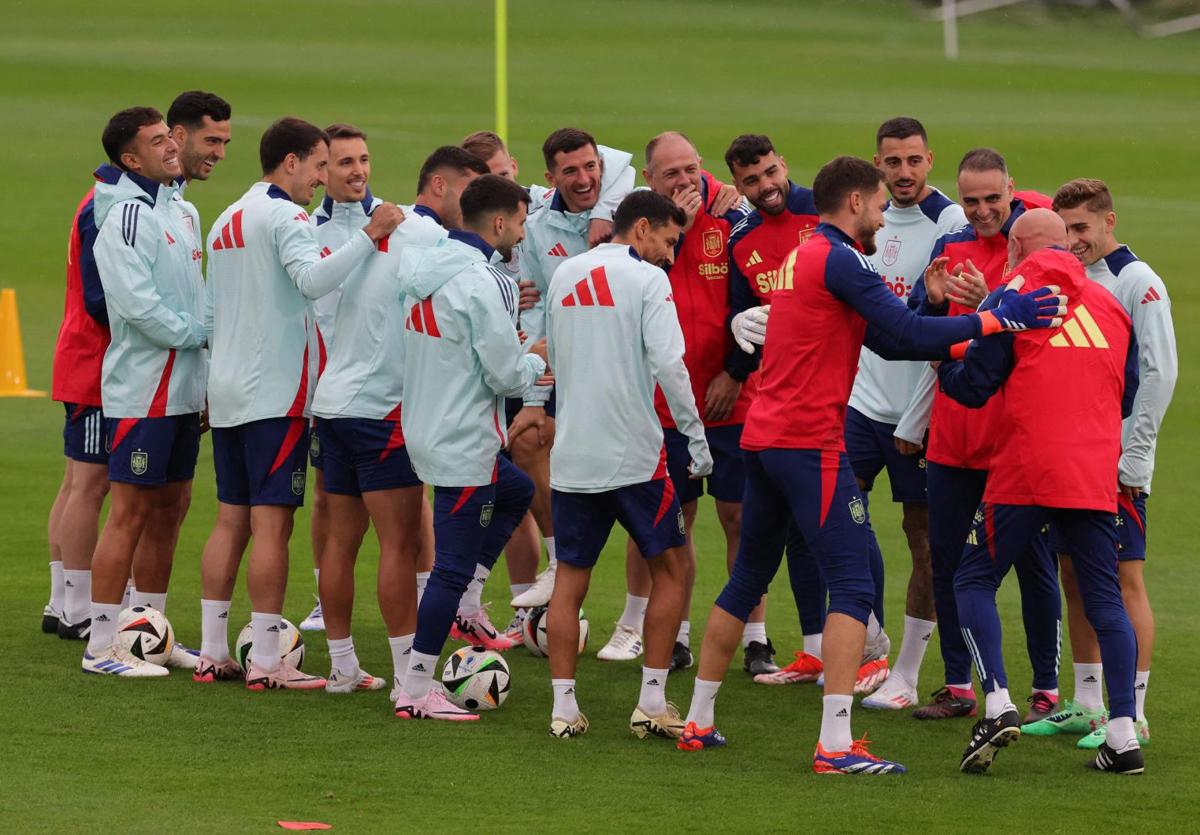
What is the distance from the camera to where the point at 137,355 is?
8.52m

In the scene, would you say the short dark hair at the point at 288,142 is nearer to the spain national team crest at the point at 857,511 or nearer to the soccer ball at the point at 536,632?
the soccer ball at the point at 536,632

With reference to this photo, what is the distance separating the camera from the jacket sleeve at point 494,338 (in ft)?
25.1

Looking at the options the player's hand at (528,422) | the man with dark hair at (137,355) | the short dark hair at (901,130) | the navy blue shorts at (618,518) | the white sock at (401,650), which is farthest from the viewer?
the player's hand at (528,422)

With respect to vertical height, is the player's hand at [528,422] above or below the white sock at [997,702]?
above

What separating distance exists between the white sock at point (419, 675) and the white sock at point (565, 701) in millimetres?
542

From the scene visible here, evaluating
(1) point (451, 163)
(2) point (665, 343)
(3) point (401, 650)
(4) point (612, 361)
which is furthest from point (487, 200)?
(3) point (401, 650)

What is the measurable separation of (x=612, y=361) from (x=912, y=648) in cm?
200

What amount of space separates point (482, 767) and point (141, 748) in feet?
4.30

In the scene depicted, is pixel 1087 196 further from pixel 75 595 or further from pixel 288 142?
pixel 75 595

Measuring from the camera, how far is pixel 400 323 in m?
8.09

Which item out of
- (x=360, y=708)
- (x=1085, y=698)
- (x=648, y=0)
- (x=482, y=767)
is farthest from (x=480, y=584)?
(x=648, y=0)

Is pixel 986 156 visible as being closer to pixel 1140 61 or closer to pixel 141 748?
pixel 141 748

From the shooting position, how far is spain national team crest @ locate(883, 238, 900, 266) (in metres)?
8.48

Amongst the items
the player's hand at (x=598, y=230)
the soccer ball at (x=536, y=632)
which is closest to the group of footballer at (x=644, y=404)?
the player's hand at (x=598, y=230)
